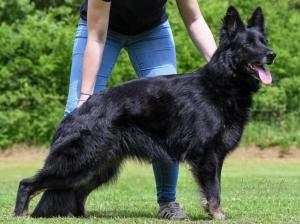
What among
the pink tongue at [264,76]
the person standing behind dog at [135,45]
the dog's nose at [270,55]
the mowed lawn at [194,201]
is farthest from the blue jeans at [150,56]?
the dog's nose at [270,55]

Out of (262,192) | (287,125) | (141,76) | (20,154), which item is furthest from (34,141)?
(141,76)

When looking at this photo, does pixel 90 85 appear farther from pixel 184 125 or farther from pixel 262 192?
pixel 262 192

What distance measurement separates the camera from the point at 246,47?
602 cm

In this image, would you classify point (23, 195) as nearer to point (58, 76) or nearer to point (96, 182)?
point (96, 182)

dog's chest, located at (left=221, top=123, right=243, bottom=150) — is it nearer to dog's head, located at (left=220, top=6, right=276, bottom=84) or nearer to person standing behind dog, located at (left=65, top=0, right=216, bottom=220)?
dog's head, located at (left=220, top=6, right=276, bottom=84)

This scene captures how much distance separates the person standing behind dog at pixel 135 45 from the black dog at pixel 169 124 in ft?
1.20

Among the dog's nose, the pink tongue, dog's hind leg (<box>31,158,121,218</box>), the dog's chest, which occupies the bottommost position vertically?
dog's hind leg (<box>31,158,121,218</box>)

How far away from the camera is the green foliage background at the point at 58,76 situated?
55.8 feet

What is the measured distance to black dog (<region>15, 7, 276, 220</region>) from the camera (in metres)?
6.04

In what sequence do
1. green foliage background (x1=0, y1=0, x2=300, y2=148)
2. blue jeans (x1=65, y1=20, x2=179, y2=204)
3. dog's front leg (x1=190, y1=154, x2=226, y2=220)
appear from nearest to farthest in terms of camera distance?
dog's front leg (x1=190, y1=154, x2=226, y2=220) → blue jeans (x1=65, y1=20, x2=179, y2=204) → green foliage background (x1=0, y1=0, x2=300, y2=148)

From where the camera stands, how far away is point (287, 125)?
17.5m

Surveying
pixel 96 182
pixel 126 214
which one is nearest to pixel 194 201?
pixel 126 214

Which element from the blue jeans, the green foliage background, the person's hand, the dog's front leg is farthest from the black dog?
the green foliage background

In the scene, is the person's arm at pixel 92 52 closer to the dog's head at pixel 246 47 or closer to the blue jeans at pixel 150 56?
the blue jeans at pixel 150 56
